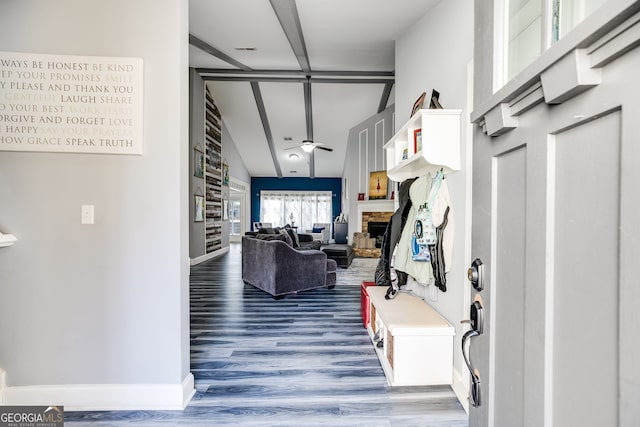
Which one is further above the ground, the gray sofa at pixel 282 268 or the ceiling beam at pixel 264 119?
the ceiling beam at pixel 264 119

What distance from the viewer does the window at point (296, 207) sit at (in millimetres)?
12055

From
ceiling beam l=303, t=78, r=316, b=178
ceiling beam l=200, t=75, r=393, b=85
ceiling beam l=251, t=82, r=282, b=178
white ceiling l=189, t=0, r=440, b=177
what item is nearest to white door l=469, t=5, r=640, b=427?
white ceiling l=189, t=0, r=440, b=177

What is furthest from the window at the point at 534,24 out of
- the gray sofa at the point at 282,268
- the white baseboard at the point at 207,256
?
the white baseboard at the point at 207,256

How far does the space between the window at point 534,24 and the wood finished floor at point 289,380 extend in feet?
5.97

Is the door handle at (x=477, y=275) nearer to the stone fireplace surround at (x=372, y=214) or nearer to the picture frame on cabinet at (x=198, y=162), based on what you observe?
the picture frame on cabinet at (x=198, y=162)

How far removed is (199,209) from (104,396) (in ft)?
14.8

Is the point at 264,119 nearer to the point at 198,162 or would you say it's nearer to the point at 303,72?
the point at 198,162

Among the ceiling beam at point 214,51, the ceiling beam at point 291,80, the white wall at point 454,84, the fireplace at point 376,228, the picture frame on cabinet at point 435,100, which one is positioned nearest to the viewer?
the white wall at point 454,84

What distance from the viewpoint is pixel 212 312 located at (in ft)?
10.8

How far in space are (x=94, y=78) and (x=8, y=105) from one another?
1.65 ft

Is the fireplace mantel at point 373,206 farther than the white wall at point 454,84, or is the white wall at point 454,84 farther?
the fireplace mantel at point 373,206

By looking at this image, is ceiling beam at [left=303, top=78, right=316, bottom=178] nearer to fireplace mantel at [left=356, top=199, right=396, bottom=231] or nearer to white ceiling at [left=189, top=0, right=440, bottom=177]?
white ceiling at [left=189, top=0, right=440, bottom=177]

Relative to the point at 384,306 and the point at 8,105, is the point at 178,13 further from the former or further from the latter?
the point at 384,306

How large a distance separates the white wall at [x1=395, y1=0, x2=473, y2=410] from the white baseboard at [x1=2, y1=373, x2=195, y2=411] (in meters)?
1.77
